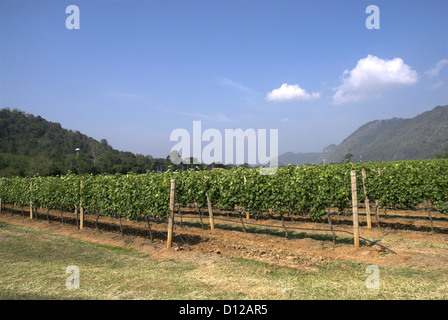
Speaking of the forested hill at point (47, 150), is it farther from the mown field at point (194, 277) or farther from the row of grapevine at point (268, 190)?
the mown field at point (194, 277)

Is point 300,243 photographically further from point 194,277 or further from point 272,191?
point 194,277

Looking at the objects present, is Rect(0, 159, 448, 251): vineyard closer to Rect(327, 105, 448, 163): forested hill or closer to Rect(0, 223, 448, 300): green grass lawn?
Rect(0, 223, 448, 300): green grass lawn

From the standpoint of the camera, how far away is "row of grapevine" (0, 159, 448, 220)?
29.7 ft

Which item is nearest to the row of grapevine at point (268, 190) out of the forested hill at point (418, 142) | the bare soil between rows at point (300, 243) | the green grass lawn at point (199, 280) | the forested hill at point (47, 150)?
the bare soil between rows at point (300, 243)

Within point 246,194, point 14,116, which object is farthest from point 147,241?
point 14,116

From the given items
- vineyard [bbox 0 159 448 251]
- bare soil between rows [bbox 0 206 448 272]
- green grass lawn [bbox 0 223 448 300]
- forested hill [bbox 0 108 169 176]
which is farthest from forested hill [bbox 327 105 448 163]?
green grass lawn [bbox 0 223 448 300]

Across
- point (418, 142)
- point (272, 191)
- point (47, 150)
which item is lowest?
point (272, 191)

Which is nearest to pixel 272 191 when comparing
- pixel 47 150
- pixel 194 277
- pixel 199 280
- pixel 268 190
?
pixel 268 190

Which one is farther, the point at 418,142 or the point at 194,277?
the point at 418,142

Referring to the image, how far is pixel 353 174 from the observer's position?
7797 millimetres

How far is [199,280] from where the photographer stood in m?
5.67

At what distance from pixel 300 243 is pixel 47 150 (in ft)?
261

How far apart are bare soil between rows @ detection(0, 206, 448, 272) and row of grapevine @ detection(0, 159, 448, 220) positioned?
886 millimetres
